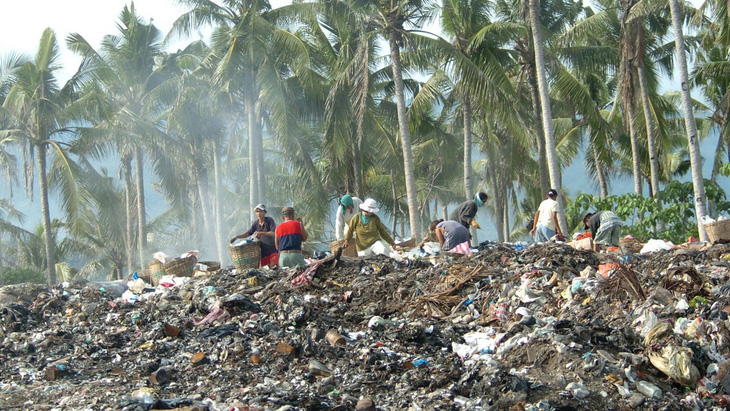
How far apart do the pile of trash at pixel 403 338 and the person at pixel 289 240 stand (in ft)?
1.54

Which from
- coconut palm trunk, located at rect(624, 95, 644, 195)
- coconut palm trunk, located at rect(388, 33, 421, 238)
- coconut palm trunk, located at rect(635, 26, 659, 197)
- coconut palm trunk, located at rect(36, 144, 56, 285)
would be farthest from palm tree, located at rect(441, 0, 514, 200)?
coconut palm trunk, located at rect(36, 144, 56, 285)

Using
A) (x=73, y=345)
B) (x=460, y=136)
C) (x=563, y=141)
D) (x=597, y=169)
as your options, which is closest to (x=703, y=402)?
(x=73, y=345)

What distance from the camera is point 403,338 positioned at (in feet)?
27.0

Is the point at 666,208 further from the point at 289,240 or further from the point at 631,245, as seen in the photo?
the point at 289,240

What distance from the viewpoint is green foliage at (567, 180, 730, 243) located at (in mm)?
20922

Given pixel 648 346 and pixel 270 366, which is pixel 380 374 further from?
pixel 648 346

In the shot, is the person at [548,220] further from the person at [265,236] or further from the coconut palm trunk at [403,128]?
the coconut palm trunk at [403,128]

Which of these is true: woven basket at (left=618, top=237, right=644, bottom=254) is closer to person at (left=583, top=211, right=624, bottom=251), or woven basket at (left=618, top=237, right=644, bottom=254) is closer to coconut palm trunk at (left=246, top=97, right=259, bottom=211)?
person at (left=583, top=211, right=624, bottom=251)

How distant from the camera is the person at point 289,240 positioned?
11664 mm

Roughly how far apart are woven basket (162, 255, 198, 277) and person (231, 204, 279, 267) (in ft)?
3.86

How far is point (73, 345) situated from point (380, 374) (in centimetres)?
398

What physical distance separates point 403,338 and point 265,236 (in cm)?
477

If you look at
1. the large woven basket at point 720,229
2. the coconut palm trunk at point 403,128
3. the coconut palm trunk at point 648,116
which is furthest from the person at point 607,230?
the coconut palm trunk at point 648,116

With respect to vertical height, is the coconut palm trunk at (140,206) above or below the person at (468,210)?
above
